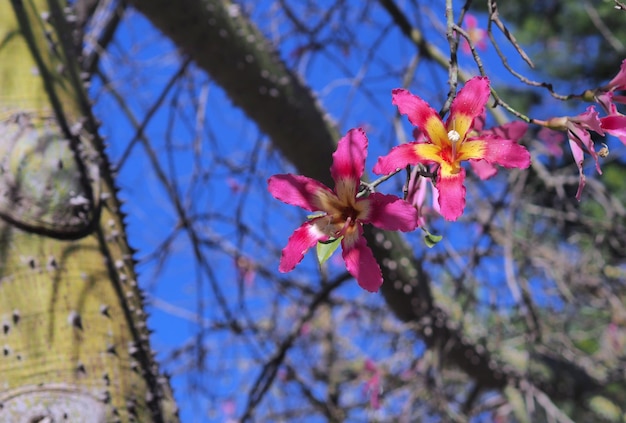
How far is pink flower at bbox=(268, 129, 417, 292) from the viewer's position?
60 centimetres

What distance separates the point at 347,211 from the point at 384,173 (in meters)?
0.08

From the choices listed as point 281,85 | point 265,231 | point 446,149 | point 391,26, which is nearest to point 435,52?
point 391,26

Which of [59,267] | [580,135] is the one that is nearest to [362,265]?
[580,135]

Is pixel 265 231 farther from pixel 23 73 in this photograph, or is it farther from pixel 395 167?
pixel 395 167

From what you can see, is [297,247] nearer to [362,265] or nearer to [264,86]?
[362,265]

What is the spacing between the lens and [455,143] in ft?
2.04

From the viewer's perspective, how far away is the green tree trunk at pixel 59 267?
0.88m

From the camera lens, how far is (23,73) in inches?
42.1

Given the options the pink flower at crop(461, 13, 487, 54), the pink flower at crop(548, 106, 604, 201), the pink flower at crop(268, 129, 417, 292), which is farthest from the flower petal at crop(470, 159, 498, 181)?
the pink flower at crop(461, 13, 487, 54)

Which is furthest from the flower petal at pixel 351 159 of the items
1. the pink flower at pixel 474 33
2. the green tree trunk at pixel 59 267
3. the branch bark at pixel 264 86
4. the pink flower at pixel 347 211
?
the pink flower at pixel 474 33

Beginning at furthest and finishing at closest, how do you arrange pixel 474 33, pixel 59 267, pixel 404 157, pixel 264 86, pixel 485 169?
pixel 474 33
pixel 264 86
pixel 59 267
pixel 485 169
pixel 404 157

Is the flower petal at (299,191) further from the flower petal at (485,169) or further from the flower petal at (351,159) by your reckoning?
the flower petal at (485,169)

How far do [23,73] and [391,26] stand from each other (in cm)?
119

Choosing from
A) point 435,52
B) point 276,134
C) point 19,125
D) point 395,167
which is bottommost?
point 395,167
